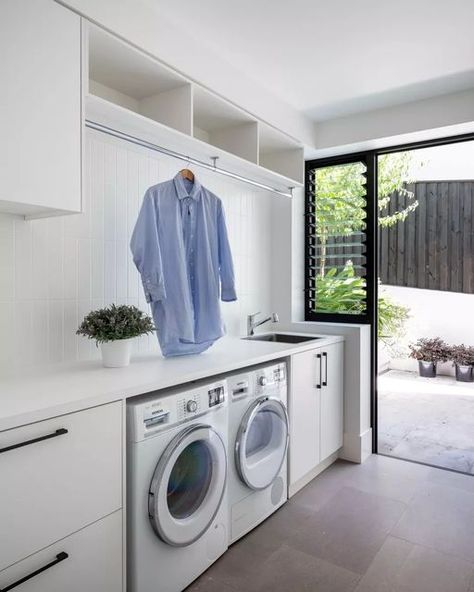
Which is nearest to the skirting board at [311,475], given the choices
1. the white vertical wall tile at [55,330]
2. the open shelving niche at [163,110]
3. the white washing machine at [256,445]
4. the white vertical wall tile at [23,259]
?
the white washing machine at [256,445]

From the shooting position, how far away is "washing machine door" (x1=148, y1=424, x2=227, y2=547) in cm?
164

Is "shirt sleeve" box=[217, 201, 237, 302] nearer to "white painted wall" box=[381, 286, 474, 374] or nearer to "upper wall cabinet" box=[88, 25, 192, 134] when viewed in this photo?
"upper wall cabinet" box=[88, 25, 192, 134]

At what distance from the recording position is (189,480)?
1.89 m

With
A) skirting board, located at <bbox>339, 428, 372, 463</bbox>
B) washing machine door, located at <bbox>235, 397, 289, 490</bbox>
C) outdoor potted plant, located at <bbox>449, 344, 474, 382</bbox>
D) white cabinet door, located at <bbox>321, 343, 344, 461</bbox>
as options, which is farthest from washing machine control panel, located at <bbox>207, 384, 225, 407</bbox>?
outdoor potted plant, located at <bbox>449, 344, 474, 382</bbox>

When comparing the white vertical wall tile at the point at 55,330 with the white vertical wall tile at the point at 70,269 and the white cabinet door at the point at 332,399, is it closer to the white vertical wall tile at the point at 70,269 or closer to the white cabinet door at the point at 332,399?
the white vertical wall tile at the point at 70,269

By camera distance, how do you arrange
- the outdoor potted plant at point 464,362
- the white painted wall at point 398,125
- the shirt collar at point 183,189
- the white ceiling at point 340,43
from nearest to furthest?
the white ceiling at point 340,43 < the shirt collar at point 183,189 < the white painted wall at point 398,125 < the outdoor potted plant at point 464,362

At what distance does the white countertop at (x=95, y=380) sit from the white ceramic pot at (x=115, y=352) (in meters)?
0.04

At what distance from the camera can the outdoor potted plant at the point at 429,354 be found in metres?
5.35

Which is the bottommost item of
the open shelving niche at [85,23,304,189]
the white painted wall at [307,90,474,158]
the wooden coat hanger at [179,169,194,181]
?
the wooden coat hanger at [179,169,194,181]

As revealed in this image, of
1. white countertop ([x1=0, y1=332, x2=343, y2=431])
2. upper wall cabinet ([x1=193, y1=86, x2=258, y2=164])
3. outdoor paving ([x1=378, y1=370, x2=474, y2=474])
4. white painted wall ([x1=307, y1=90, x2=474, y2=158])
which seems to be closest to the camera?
white countertop ([x1=0, y1=332, x2=343, y2=431])

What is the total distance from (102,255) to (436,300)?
4397mm

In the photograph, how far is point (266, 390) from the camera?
2338mm

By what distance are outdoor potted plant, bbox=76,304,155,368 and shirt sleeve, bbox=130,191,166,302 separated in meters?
0.17

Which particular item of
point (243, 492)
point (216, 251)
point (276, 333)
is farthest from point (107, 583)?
point (276, 333)
